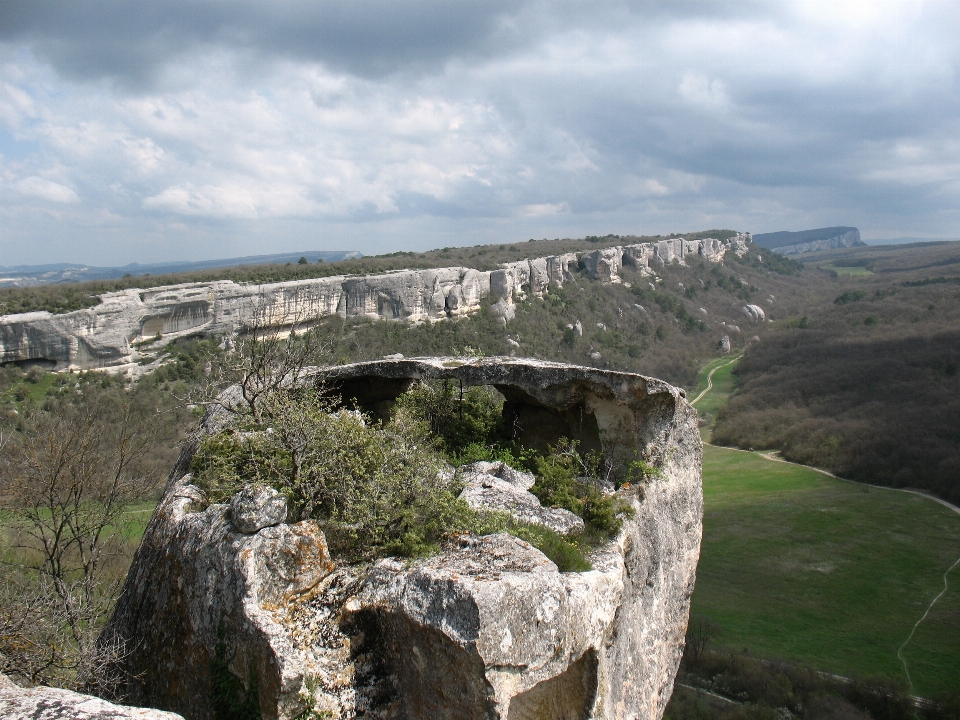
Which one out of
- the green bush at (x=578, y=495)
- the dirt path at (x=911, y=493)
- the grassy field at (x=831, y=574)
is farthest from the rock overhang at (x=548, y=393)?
the dirt path at (x=911, y=493)

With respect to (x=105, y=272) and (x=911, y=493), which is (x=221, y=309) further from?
(x=105, y=272)

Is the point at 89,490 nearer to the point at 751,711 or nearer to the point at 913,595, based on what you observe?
the point at 751,711

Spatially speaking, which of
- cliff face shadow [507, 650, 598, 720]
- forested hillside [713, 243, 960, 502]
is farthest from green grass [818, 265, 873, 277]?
cliff face shadow [507, 650, 598, 720]

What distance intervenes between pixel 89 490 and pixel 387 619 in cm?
1549

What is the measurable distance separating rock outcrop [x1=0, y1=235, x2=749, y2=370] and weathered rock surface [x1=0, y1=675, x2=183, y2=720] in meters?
17.5

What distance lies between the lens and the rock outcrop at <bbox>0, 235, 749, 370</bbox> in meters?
34.4

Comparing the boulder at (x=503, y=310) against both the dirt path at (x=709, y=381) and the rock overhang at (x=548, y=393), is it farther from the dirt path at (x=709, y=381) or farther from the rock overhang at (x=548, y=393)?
the rock overhang at (x=548, y=393)

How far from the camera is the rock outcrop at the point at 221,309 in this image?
113 feet

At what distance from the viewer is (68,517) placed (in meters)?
14.1

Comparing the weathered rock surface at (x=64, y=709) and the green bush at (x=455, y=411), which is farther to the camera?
the green bush at (x=455, y=411)

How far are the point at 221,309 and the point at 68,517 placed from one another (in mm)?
29525

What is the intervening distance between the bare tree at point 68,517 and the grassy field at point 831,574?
2067 centimetres

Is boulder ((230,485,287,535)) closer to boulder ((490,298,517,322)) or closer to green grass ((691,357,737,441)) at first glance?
green grass ((691,357,737,441))

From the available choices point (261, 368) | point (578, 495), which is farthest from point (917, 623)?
point (261, 368)
